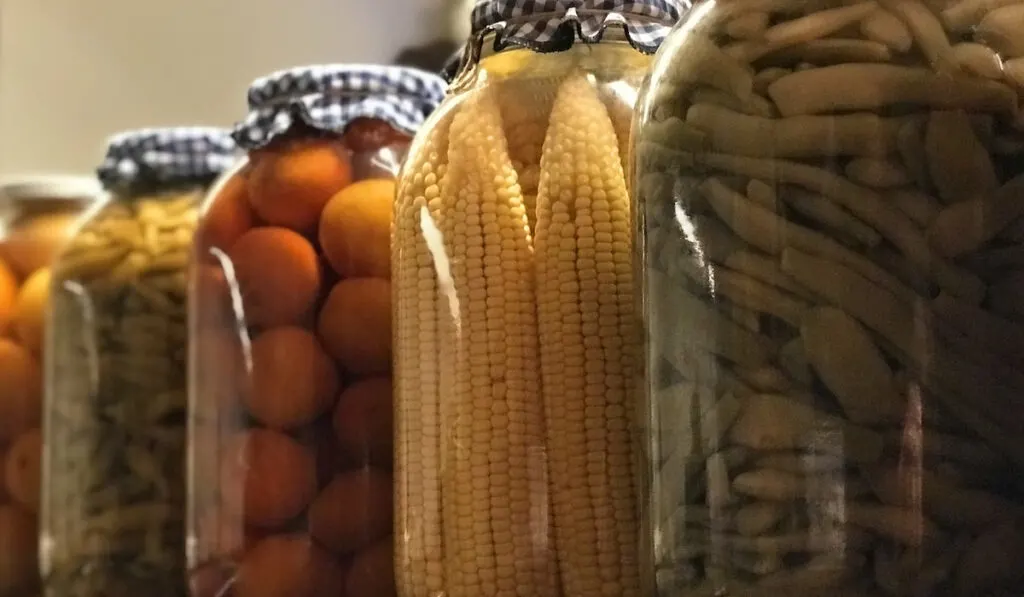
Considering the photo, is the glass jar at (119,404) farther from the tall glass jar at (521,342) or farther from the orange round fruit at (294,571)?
the tall glass jar at (521,342)

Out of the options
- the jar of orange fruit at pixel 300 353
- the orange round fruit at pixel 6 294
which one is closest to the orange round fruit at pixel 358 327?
the jar of orange fruit at pixel 300 353

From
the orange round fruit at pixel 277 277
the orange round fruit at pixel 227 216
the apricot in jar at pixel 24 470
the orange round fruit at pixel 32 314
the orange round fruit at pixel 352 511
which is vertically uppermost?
the orange round fruit at pixel 227 216

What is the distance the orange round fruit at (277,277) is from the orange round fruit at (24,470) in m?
0.26

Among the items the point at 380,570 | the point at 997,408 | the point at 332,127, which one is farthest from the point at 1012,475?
the point at 332,127

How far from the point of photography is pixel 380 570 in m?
0.59

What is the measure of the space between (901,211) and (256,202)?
0.38 metres

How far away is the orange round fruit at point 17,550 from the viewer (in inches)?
31.3

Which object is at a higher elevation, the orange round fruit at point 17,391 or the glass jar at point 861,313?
the glass jar at point 861,313

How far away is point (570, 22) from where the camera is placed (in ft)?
1.78

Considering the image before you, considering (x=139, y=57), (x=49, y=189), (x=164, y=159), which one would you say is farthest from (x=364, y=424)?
(x=139, y=57)

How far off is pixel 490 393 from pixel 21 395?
17.9 inches

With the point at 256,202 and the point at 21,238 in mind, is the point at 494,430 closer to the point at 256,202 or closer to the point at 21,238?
the point at 256,202

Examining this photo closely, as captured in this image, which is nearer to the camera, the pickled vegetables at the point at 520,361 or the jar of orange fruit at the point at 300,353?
the pickled vegetables at the point at 520,361

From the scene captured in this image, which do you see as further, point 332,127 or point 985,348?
point 332,127
